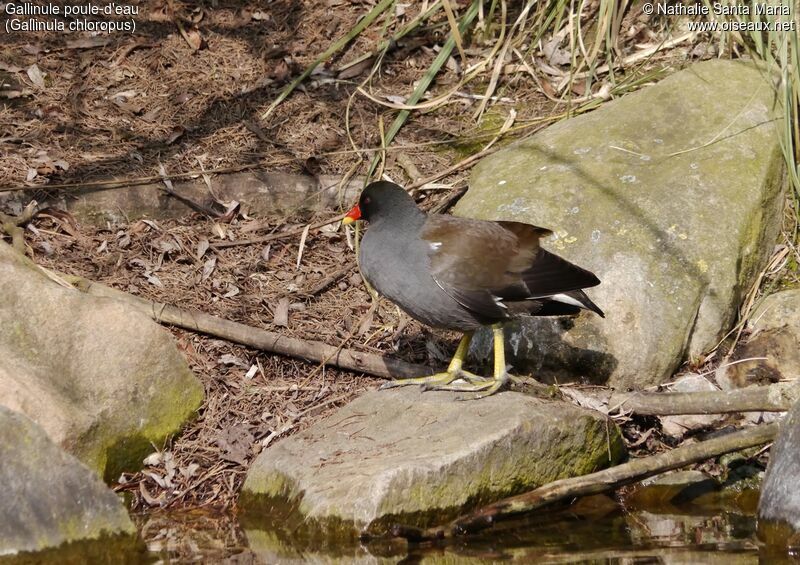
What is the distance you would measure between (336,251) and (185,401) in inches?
69.9

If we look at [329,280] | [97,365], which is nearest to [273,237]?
[329,280]

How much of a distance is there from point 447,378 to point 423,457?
43.3 inches

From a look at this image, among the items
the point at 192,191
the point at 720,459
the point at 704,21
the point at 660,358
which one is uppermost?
the point at 704,21

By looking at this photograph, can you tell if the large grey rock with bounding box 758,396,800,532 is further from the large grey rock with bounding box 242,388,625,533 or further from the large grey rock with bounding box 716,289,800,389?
the large grey rock with bounding box 716,289,800,389

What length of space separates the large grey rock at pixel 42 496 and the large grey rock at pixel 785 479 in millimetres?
2670

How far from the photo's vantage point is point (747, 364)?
5.87 m

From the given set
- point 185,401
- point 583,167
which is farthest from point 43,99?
point 583,167

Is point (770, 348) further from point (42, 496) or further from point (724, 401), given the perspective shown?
point (42, 496)

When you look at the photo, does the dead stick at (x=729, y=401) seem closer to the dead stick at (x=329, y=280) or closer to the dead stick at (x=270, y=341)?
the dead stick at (x=270, y=341)

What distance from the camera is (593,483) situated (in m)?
4.68

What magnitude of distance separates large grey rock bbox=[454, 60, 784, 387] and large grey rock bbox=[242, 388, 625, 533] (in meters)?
0.73

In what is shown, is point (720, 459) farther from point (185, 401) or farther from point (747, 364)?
point (185, 401)

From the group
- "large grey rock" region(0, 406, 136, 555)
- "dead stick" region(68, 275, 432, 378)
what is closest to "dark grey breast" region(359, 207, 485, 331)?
"dead stick" region(68, 275, 432, 378)

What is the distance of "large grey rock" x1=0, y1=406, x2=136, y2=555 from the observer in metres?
4.08
